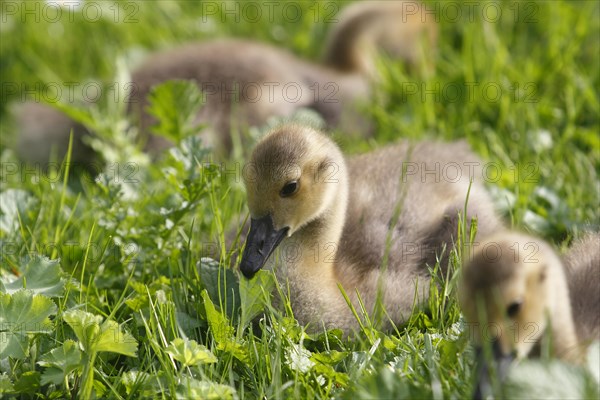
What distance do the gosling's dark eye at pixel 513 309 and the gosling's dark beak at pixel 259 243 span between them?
0.73 m

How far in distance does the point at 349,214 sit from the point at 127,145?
48.9 inches

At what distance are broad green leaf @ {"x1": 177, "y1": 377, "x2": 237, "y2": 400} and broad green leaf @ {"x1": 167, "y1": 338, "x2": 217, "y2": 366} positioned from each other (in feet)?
0.18

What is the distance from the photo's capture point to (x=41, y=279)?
2.25m

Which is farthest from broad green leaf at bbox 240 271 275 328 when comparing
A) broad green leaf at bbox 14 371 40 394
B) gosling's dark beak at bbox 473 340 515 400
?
gosling's dark beak at bbox 473 340 515 400

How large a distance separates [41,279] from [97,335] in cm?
32

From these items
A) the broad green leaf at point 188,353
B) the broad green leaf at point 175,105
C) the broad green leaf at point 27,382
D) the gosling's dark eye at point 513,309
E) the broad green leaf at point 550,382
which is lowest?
the broad green leaf at point 27,382

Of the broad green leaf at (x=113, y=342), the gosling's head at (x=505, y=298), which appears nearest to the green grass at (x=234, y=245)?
the broad green leaf at (x=113, y=342)

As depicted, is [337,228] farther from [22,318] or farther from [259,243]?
[22,318]

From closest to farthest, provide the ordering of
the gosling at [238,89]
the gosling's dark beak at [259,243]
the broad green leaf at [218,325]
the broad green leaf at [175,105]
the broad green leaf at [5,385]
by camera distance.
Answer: the broad green leaf at [5,385], the broad green leaf at [218,325], the gosling's dark beak at [259,243], the broad green leaf at [175,105], the gosling at [238,89]

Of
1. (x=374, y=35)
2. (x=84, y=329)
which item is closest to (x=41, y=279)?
(x=84, y=329)

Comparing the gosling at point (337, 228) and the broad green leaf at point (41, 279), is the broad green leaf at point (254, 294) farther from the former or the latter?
the broad green leaf at point (41, 279)

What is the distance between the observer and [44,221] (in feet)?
9.21

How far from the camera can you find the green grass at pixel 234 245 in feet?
6.64

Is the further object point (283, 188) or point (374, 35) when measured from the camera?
point (374, 35)
